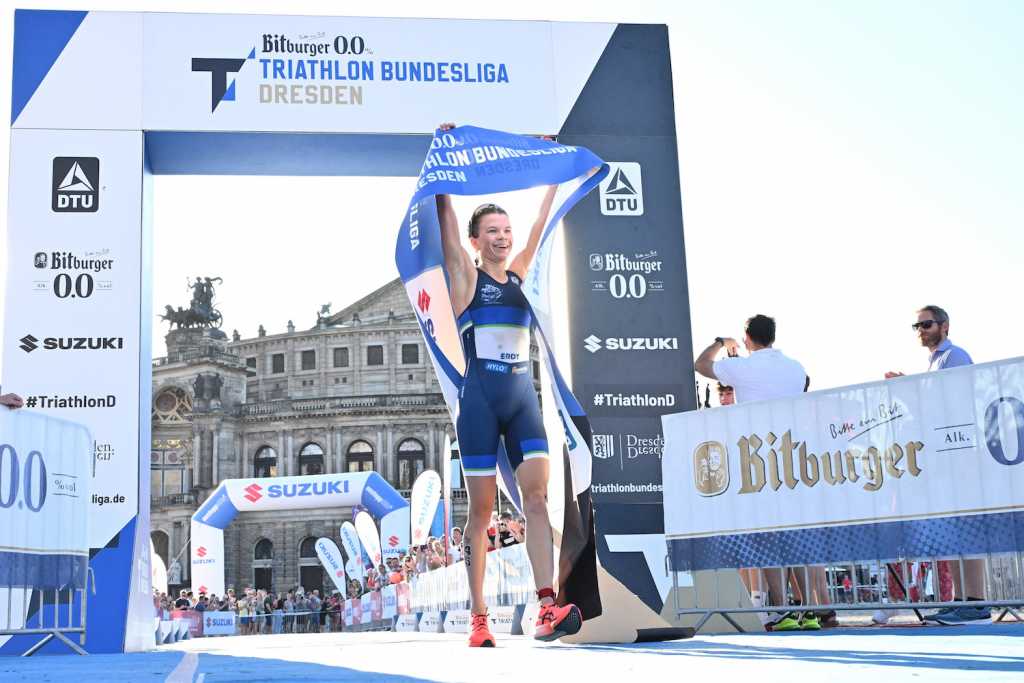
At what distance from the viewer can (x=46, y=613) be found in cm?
826

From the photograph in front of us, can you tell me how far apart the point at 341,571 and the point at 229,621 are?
8.27 m

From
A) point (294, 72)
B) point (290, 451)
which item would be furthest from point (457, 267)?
point (290, 451)

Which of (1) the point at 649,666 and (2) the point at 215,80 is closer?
(1) the point at 649,666

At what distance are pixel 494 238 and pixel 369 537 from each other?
30954 millimetres

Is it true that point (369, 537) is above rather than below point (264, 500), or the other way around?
below

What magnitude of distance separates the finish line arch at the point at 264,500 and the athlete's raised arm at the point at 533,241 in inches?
1231

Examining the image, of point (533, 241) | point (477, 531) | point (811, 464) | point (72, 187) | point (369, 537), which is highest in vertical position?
point (72, 187)

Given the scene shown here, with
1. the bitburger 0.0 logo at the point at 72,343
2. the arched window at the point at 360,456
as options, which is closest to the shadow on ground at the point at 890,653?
the bitburger 0.0 logo at the point at 72,343

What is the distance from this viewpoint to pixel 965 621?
285 inches

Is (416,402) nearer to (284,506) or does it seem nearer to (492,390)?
(284,506)

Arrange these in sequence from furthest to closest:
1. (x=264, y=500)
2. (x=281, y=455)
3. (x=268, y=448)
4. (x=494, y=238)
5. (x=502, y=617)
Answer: (x=268, y=448)
(x=281, y=455)
(x=264, y=500)
(x=502, y=617)
(x=494, y=238)

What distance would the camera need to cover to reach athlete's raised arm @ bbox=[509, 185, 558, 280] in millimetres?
6773

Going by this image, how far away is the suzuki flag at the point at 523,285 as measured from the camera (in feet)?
20.9

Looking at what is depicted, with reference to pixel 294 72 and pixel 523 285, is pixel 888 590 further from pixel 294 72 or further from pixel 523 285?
pixel 294 72
